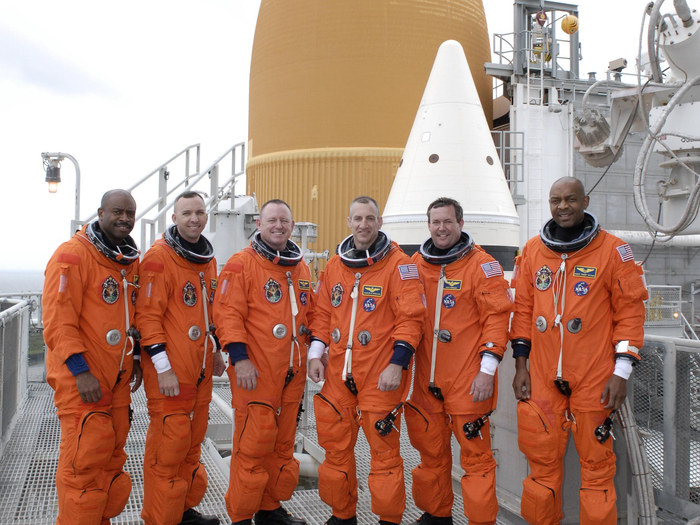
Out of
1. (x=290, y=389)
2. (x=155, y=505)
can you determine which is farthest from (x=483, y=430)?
(x=155, y=505)

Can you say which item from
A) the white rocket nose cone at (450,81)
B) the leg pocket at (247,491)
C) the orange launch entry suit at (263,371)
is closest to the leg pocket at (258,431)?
the orange launch entry suit at (263,371)

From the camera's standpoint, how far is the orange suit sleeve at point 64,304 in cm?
300

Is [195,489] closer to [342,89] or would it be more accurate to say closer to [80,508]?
[80,508]

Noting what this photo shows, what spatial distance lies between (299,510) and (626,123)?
4.88 m

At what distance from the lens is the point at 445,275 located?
348 centimetres

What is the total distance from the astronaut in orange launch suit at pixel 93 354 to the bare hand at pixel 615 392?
8.68ft

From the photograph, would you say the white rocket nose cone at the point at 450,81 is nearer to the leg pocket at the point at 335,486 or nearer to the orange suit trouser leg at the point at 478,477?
the orange suit trouser leg at the point at 478,477

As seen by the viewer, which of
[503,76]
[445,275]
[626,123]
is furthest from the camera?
[503,76]

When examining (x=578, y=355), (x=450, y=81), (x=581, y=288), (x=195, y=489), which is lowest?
(x=195, y=489)

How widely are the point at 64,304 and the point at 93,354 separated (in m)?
0.32

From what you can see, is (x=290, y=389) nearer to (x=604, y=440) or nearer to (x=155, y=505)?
(x=155, y=505)

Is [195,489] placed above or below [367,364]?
below

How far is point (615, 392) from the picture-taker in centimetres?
300

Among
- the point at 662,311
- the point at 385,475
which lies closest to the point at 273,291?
the point at 385,475
